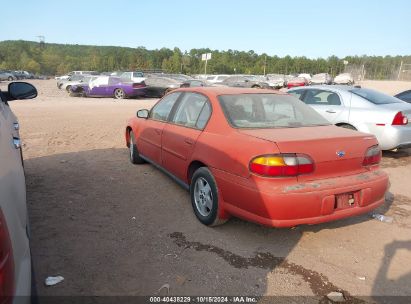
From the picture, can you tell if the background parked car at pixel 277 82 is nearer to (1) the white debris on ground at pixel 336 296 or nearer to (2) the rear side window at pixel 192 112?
(2) the rear side window at pixel 192 112

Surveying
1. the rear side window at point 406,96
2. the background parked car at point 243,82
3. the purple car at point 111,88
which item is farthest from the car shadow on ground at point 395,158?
the background parked car at point 243,82

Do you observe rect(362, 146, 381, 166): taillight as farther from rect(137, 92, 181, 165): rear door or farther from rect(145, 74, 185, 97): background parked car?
rect(145, 74, 185, 97): background parked car

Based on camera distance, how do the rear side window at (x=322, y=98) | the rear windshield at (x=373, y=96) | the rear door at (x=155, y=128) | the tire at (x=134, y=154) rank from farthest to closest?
the rear side window at (x=322, y=98), the rear windshield at (x=373, y=96), the tire at (x=134, y=154), the rear door at (x=155, y=128)

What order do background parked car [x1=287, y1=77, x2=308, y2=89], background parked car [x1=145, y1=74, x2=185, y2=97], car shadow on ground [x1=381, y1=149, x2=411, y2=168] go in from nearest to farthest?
car shadow on ground [x1=381, y1=149, x2=411, y2=168] < background parked car [x1=145, y1=74, x2=185, y2=97] < background parked car [x1=287, y1=77, x2=308, y2=89]

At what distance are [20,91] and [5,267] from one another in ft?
9.96

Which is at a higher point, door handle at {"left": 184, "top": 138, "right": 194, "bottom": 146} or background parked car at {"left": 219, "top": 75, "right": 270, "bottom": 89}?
door handle at {"left": 184, "top": 138, "right": 194, "bottom": 146}

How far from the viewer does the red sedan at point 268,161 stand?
3215 millimetres

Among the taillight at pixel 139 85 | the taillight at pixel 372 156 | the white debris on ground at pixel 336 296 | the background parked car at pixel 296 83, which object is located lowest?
the background parked car at pixel 296 83

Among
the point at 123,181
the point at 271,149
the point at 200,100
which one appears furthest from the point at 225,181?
the point at 123,181

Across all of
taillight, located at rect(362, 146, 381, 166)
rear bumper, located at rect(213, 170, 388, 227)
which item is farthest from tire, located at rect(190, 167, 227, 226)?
taillight, located at rect(362, 146, 381, 166)

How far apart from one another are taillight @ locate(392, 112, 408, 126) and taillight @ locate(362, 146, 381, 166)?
341 centimetres

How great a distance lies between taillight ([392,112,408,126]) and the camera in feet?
21.9

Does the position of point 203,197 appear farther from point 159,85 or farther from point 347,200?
point 159,85

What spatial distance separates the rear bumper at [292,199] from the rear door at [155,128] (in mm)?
1857
